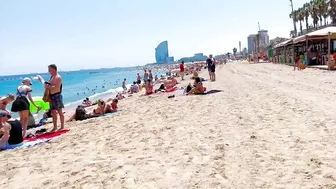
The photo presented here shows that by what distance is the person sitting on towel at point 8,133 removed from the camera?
550 cm

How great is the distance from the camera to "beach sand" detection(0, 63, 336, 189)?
3180 mm

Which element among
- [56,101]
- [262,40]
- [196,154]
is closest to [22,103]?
[56,101]

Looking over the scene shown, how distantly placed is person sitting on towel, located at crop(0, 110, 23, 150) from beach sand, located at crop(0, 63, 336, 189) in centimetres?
34

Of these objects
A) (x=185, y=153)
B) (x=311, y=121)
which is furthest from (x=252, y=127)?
(x=185, y=153)

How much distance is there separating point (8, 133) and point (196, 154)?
3.70 meters

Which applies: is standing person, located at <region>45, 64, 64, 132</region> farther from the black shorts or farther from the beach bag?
the black shorts

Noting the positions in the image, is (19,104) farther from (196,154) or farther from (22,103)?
(196,154)

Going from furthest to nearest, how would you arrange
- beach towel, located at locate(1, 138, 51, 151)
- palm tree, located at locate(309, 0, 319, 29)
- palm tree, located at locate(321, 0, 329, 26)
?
palm tree, located at locate(309, 0, 319, 29) → palm tree, located at locate(321, 0, 329, 26) → beach towel, located at locate(1, 138, 51, 151)

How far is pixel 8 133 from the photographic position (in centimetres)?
564

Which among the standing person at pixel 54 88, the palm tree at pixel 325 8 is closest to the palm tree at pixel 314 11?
the palm tree at pixel 325 8

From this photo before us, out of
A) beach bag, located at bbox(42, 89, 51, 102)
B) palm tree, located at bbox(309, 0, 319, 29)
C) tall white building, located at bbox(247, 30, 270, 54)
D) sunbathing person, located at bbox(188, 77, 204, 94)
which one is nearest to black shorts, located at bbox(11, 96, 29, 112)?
beach bag, located at bbox(42, 89, 51, 102)

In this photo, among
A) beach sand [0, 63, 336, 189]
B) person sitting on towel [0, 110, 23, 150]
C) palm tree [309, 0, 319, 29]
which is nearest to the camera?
beach sand [0, 63, 336, 189]

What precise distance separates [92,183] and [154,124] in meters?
3.20

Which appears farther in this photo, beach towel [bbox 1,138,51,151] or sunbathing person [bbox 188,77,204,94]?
sunbathing person [bbox 188,77,204,94]
